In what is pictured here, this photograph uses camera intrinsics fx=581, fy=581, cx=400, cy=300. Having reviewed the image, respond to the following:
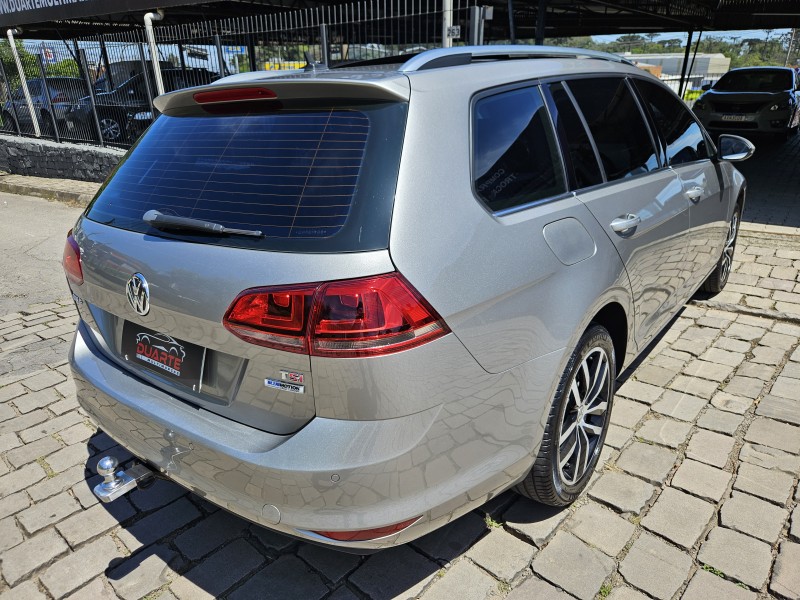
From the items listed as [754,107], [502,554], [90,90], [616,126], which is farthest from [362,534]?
[754,107]

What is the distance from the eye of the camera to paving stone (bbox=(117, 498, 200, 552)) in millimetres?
2502

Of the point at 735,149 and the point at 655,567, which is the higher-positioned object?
the point at 735,149

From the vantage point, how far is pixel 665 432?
3.09 meters

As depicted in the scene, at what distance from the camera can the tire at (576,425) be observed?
Result: 228 cm

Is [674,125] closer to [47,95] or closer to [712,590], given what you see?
[712,590]

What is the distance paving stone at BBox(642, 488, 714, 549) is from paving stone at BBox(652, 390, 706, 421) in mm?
693

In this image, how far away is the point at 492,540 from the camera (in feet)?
7.97

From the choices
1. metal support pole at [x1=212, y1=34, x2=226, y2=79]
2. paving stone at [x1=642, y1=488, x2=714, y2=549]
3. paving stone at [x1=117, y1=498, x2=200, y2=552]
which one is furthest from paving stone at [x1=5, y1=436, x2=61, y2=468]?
metal support pole at [x1=212, y1=34, x2=226, y2=79]

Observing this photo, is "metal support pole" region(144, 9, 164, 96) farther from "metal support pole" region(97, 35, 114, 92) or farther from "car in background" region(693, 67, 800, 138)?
"car in background" region(693, 67, 800, 138)

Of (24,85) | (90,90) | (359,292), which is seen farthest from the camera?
(24,85)

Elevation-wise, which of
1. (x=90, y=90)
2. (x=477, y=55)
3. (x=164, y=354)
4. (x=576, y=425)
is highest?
(x=477, y=55)

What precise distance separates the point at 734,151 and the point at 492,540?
3.23m

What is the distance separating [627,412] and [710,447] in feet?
1.51

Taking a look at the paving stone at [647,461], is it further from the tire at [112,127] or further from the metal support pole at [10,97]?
the metal support pole at [10,97]
